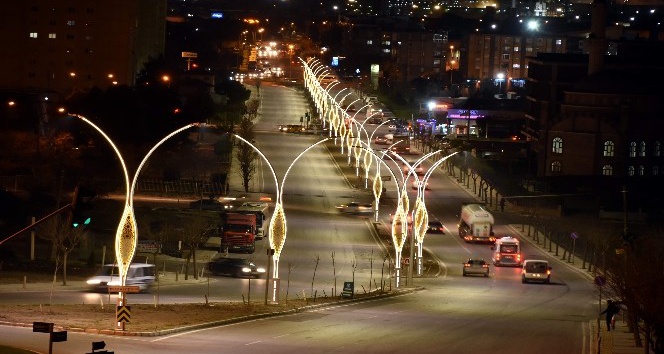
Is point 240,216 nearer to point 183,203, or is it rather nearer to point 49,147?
point 183,203

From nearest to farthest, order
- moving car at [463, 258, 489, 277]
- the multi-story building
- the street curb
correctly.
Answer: the street curb → moving car at [463, 258, 489, 277] → the multi-story building

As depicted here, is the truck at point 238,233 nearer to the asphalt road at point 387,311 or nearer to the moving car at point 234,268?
the asphalt road at point 387,311

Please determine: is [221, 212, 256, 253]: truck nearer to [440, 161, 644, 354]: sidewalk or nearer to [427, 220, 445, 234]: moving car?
[427, 220, 445, 234]: moving car

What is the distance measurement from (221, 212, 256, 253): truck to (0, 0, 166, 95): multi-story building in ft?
236

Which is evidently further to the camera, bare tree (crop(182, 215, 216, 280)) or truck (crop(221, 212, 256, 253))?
truck (crop(221, 212, 256, 253))

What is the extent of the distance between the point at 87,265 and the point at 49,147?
36.3 meters

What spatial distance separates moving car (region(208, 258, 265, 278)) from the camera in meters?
66.6

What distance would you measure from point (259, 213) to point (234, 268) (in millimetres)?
15206

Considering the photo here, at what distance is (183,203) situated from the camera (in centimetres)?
9481

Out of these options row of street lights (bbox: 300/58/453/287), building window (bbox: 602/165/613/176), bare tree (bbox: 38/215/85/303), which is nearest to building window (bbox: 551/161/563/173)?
building window (bbox: 602/165/613/176)

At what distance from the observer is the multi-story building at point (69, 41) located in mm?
148375

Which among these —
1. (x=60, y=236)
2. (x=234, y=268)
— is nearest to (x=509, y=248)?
(x=234, y=268)

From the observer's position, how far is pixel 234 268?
220 ft

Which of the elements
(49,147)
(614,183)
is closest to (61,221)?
(49,147)
